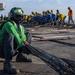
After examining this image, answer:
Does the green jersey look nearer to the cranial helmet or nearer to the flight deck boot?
the cranial helmet

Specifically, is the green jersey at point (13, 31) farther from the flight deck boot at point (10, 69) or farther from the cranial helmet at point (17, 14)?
the flight deck boot at point (10, 69)

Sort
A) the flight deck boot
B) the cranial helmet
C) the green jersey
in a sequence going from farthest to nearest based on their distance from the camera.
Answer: the cranial helmet < the green jersey < the flight deck boot

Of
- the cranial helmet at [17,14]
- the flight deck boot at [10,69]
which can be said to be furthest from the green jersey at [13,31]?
the flight deck boot at [10,69]

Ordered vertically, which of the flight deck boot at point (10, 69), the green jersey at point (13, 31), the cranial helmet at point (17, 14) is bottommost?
the flight deck boot at point (10, 69)

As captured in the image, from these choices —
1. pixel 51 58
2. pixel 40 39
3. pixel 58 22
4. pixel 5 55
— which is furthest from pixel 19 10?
pixel 58 22

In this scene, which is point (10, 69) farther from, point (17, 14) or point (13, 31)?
point (17, 14)

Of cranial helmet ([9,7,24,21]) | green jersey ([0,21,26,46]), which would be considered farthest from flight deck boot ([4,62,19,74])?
cranial helmet ([9,7,24,21])

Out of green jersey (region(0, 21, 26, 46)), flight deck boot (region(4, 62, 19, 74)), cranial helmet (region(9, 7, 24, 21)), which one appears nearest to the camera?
flight deck boot (region(4, 62, 19, 74))

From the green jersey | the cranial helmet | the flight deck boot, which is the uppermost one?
the cranial helmet

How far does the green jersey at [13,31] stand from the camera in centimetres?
607

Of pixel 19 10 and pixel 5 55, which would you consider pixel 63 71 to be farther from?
pixel 19 10

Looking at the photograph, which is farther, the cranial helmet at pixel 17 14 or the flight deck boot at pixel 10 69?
the cranial helmet at pixel 17 14

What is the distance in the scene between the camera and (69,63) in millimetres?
5219

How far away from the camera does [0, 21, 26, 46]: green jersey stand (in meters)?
6.07
